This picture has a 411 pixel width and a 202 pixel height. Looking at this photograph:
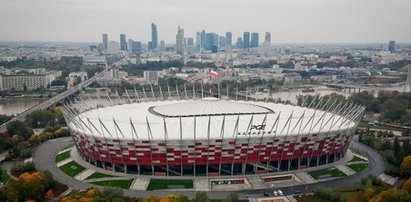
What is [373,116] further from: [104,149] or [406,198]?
[104,149]

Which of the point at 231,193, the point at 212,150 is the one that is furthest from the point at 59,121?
the point at 231,193

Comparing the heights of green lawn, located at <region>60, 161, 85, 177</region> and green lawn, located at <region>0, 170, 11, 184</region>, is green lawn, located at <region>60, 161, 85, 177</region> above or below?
above

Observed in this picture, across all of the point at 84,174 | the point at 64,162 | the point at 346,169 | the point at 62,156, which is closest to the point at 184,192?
the point at 84,174

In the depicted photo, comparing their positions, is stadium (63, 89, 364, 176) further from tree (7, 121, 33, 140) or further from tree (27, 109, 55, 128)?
tree (27, 109, 55, 128)

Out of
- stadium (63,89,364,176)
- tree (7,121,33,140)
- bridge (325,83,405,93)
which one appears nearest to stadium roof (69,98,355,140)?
stadium (63,89,364,176)

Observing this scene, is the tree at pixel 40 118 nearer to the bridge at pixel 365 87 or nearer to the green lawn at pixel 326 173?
the green lawn at pixel 326 173

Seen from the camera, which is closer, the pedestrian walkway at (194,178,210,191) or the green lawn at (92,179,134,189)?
the pedestrian walkway at (194,178,210,191)

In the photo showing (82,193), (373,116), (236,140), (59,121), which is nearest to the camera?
(82,193)

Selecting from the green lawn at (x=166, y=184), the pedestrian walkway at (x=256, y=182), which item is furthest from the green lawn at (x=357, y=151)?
the green lawn at (x=166, y=184)
